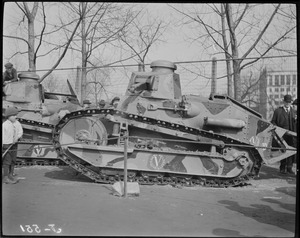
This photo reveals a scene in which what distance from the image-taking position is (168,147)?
9672 millimetres

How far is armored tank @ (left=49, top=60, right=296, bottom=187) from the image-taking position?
354 inches

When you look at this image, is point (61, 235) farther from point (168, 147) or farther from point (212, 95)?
point (212, 95)

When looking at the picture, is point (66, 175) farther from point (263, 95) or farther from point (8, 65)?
point (263, 95)

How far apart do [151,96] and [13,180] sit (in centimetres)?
369

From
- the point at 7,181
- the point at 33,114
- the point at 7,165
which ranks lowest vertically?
the point at 7,181

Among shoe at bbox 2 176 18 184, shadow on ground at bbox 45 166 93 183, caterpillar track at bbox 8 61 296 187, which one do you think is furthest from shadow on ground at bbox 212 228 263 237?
shoe at bbox 2 176 18 184

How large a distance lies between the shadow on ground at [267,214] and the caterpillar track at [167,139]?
68.9 inches

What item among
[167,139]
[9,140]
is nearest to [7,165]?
[9,140]

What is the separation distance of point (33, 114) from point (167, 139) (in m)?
5.11

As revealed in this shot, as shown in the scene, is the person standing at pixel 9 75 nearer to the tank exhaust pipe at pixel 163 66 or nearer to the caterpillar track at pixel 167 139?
the caterpillar track at pixel 167 139

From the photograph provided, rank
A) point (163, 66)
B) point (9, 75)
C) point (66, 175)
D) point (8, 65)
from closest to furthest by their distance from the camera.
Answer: point (66, 175), point (163, 66), point (8, 65), point (9, 75)

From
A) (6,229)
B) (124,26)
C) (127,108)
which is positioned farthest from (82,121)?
(124,26)

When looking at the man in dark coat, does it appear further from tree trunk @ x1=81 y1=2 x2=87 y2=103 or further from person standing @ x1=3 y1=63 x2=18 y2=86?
tree trunk @ x1=81 y1=2 x2=87 y2=103

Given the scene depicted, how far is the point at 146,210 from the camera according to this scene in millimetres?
6477
